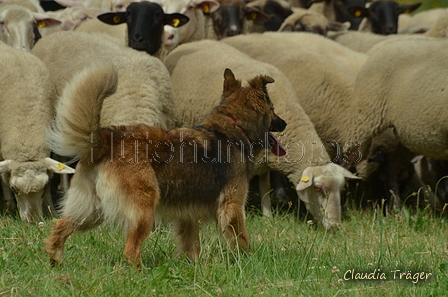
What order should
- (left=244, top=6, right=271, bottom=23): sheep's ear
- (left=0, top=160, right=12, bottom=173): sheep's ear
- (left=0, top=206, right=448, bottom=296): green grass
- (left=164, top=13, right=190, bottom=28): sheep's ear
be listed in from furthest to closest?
(left=244, top=6, right=271, bottom=23): sheep's ear, (left=164, top=13, right=190, bottom=28): sheep's ear, (left=0, top=160, right=12, bottom=173): sheep's ear, (left=0, top=206, right=448, bottom=296): green grass

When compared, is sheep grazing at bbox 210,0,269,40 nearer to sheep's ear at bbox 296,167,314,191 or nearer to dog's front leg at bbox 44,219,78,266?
sheep's ear at bbox 296,167,314,191

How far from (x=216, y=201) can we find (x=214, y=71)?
10.8 feet

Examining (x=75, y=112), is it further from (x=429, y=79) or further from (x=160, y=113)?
(x=429, y=79)

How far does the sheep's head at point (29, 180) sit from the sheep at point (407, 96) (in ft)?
10.6

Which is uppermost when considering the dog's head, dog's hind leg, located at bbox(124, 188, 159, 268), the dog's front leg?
the dog's head

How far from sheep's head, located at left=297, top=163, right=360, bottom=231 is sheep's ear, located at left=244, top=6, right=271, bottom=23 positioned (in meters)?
3.89

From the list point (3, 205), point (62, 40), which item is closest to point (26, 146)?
point (3, 205)

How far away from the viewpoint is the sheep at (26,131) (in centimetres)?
605

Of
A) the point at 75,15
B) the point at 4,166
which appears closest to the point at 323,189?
the point at 4,166

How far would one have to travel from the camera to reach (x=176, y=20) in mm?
8094

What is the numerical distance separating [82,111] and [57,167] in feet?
7.72

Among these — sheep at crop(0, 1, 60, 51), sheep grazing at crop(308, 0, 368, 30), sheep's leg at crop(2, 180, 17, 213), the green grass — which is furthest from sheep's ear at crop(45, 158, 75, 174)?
sheep grazing at crop(308, 0, 368, 30)

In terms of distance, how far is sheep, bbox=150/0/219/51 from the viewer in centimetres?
845

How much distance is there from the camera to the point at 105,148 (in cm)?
391
